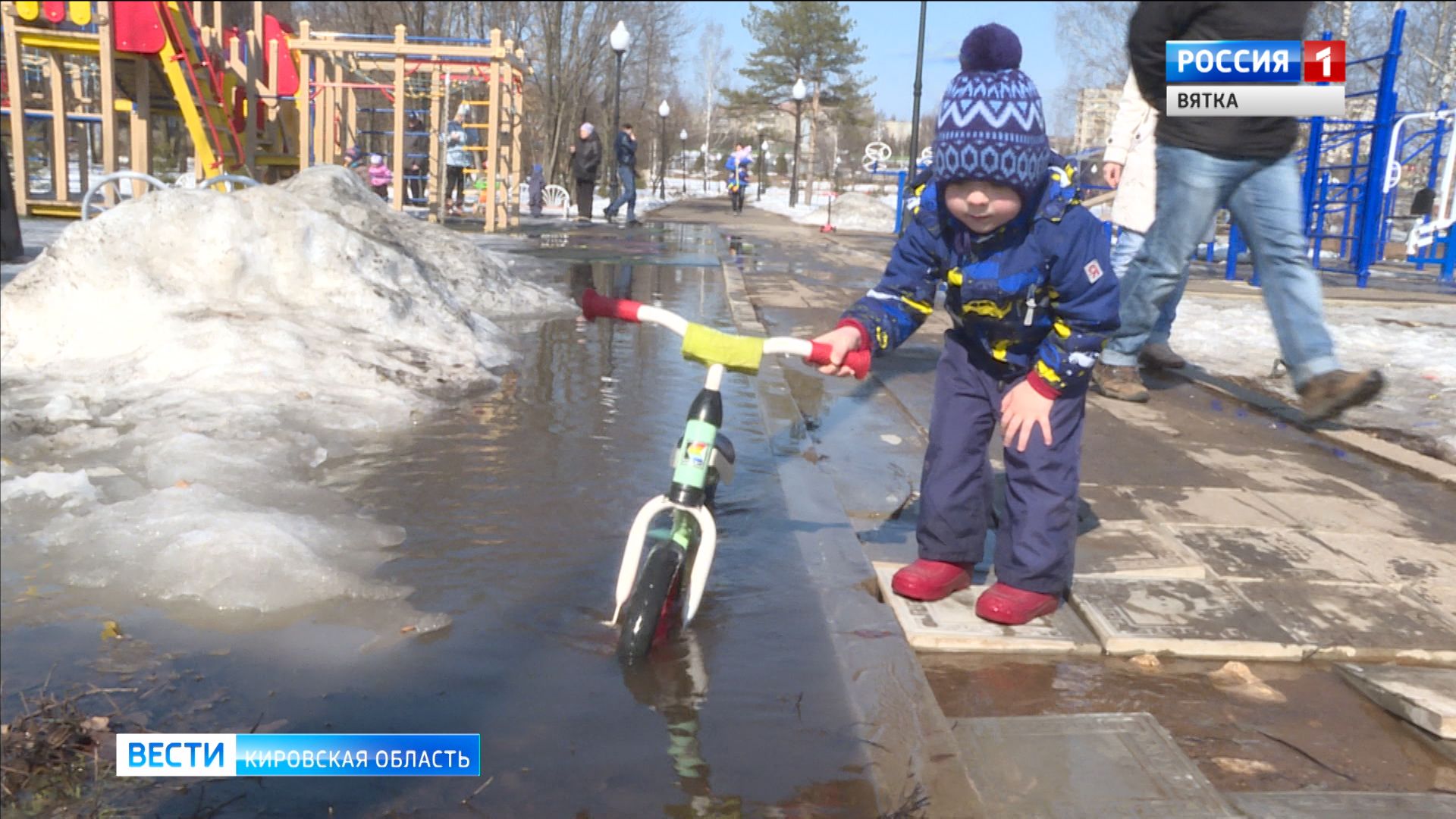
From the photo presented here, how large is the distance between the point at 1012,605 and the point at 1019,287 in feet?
2.78

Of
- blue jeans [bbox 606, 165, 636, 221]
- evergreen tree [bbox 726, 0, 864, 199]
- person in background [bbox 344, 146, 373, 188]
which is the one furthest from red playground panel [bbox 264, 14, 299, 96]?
evergreen tree [bbox 726, 0, 864, 199]

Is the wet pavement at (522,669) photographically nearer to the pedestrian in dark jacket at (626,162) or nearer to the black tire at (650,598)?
the black tire at (650,598)

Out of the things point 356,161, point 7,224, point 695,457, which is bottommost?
point 695,457

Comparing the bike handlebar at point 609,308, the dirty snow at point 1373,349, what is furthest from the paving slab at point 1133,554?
the dirty snow at point 1373,349

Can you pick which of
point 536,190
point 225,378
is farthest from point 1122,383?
point 536,190

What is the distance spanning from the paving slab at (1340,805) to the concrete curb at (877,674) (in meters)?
0.55

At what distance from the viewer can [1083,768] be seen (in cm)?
239

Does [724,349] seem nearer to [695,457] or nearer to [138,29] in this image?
[695,457]

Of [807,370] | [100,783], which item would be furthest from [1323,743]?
[807,370]

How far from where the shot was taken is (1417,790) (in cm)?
237

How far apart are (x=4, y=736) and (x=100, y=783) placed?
217 millimetres

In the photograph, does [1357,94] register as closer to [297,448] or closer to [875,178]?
[297,448]

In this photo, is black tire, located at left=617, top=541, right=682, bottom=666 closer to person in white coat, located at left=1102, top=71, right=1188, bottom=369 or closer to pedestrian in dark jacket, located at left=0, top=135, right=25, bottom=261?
person in white coat, located at left=1102, top=71, right=1188, bottom=369

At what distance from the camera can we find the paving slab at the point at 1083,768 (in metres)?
2.24
